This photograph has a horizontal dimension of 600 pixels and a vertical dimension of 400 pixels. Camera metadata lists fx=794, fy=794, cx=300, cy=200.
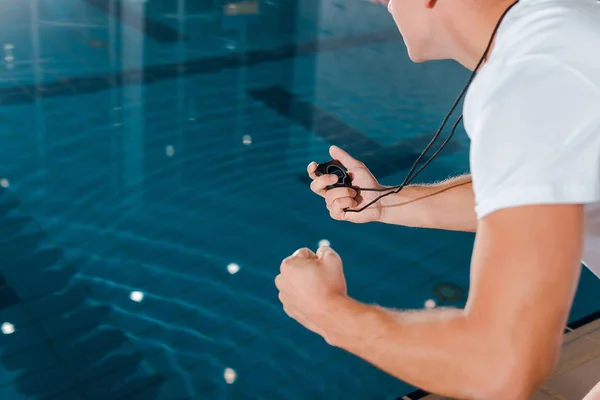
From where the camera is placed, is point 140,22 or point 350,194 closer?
point 350,194

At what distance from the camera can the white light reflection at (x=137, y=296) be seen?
10.1ft

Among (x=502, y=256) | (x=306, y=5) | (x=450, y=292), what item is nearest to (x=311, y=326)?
(x=502, y=256)

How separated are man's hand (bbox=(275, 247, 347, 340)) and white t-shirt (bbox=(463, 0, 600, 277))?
0.93 ft

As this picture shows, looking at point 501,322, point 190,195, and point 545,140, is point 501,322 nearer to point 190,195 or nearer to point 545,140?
point 545,140

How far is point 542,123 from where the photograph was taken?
0.93 metres

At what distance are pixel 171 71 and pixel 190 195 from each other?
1777 mm

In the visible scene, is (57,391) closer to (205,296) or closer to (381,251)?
(205,296)

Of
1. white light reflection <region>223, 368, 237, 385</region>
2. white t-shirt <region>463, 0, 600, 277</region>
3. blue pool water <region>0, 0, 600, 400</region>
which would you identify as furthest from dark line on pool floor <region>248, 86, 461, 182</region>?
white t-shirt <region>463, 0, 600, 277</region>

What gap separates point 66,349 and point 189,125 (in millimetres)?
2092

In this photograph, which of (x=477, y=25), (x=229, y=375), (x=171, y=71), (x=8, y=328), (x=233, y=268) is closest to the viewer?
(x=477, y=25)

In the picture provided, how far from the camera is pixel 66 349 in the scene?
279cm

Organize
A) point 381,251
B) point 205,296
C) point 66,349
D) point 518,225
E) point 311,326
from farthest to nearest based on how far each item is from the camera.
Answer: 1. point 381,251
2. point 205,296
3. point 66,349
4. point 311,326
5. point 518,225

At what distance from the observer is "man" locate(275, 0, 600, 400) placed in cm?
93

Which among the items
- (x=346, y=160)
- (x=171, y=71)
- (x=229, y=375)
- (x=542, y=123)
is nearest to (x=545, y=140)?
(x=542, y=123)
